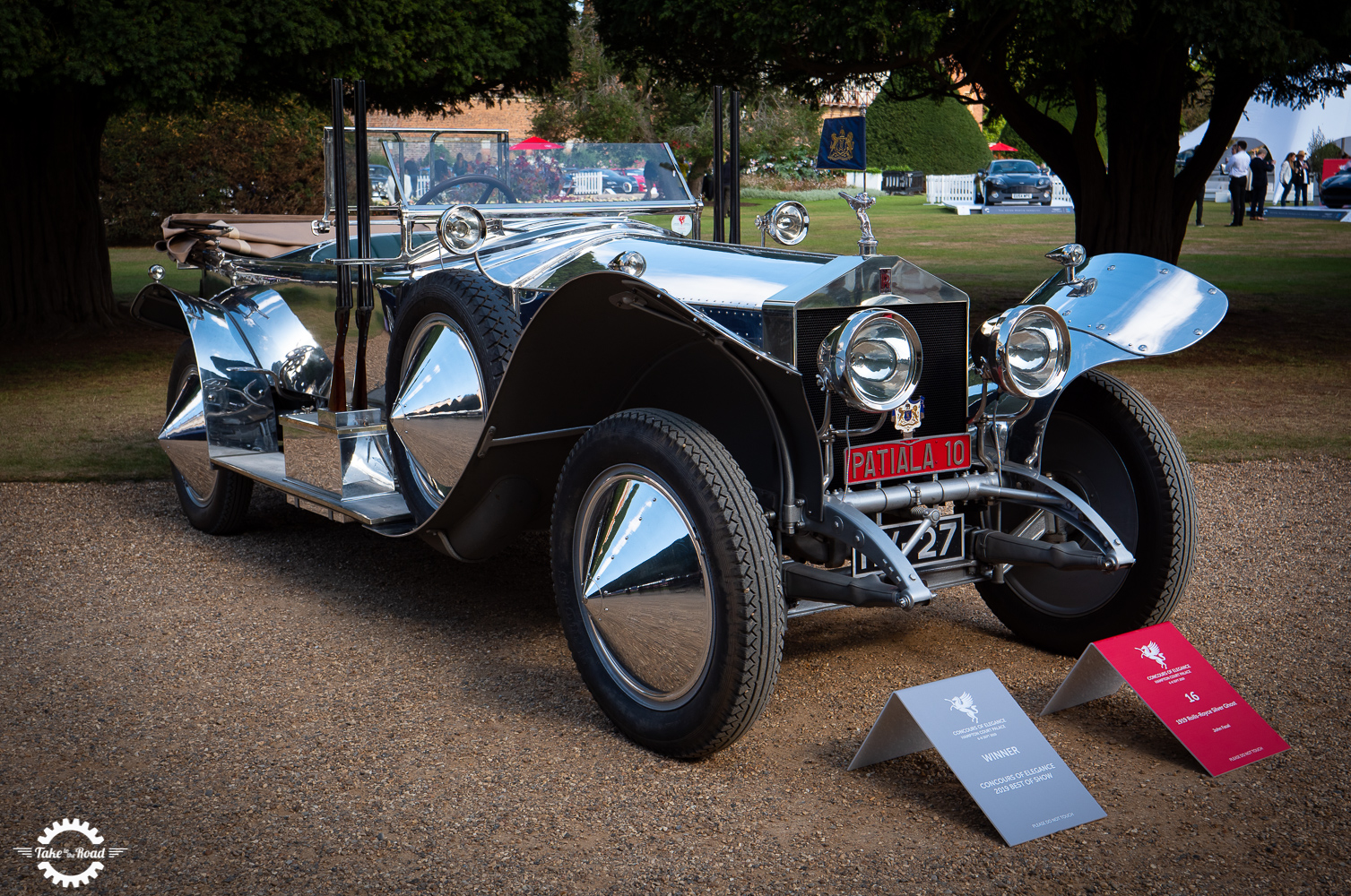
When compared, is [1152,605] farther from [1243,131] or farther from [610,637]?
[1243,131]

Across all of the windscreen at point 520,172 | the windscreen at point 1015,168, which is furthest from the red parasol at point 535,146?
the windscreen at point 1015,168

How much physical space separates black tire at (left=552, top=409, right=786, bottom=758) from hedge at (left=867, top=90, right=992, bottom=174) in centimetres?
4088

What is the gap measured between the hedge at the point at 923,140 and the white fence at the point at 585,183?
3902 centimetres

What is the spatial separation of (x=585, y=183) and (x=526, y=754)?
2470mm

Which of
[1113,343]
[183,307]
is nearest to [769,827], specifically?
[1113,343]

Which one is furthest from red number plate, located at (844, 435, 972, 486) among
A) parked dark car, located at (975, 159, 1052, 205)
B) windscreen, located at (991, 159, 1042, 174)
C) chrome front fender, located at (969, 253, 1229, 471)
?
windscreen, located at (991, 159, 1042, 174)

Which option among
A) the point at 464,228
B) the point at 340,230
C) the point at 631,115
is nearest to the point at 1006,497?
the point at 464,228

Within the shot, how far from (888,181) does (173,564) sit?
35.1 metres

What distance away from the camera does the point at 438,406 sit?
375 cm

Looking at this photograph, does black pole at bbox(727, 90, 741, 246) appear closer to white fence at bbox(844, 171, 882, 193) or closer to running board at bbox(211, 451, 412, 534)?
running board at bbox(211, 451, 412, 534)

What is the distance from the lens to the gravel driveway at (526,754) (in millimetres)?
2523

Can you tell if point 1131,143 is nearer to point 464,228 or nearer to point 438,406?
point 464,228

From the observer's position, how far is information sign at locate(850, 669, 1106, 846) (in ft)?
8.76

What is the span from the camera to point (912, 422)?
3.13m
